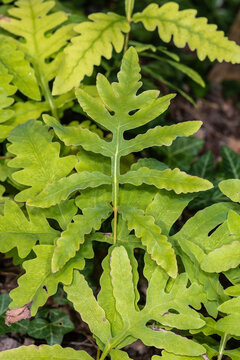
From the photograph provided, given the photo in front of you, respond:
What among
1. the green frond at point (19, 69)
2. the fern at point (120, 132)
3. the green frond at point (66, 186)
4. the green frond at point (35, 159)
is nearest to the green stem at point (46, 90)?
the green frond at point (19, 69)

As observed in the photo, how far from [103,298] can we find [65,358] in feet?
0.90

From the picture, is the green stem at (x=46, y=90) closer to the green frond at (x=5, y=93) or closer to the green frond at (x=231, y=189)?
the green frond at (x=5, y=93)

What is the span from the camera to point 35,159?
73.2 inches

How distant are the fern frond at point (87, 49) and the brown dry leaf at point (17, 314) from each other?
105cm

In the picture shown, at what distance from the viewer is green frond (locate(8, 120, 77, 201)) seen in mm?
1825

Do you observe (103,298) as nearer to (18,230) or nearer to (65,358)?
(65,358)

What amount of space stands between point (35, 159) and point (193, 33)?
1128 mm

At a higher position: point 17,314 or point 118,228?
point 118,228

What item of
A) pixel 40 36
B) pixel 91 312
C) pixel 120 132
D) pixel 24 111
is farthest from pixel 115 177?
pixel 40 36

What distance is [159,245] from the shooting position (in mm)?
1633

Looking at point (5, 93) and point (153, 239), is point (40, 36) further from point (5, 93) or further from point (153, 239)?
point (153, 239)

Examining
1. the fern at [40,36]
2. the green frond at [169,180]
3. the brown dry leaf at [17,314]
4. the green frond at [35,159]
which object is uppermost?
the fern at [40,36]

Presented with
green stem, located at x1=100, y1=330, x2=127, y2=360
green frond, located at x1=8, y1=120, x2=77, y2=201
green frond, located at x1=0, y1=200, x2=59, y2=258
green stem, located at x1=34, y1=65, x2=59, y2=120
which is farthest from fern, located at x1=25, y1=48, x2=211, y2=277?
green stem, located at x1=34, y1=65, x2=59, y2=120

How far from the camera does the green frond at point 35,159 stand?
1.83 metres
